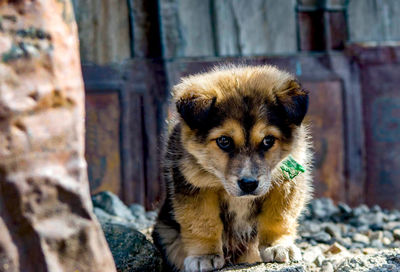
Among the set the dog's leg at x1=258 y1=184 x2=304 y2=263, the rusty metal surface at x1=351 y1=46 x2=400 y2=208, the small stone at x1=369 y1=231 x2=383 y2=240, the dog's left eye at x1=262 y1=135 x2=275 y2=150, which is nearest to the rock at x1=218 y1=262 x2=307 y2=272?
the dog's leg at x1=258 y1=184 x2=304 y2=263

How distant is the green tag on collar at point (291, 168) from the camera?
401 cm

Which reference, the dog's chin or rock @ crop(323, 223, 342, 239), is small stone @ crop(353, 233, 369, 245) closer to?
rock @ crop(323, 223, 342, 239)

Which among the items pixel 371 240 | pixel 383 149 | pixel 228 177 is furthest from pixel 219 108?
pixel 383 149

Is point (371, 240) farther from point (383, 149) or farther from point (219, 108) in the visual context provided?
point (219, 108)

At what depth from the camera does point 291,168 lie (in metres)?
4.03

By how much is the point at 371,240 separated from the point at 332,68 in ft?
7.59

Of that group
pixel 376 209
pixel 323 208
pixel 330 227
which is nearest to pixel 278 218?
pixel 330 227

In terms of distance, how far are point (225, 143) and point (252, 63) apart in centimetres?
301

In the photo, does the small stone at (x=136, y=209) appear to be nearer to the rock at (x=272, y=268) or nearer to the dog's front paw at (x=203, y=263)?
the dog's front paw at (x=203, y=263)

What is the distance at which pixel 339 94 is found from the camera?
6.96m

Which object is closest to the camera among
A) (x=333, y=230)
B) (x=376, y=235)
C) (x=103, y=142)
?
(x=376, y=235)

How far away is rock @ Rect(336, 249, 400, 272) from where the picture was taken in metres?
3.48

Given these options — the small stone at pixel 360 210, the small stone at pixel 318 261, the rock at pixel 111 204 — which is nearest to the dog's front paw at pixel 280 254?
the small stone at pixel 318 261

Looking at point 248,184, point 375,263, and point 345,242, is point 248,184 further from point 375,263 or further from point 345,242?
point 345,242
